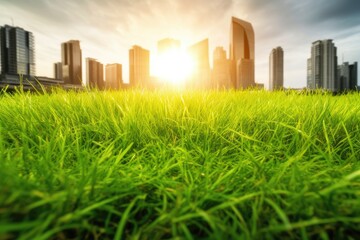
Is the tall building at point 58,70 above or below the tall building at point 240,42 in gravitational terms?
below

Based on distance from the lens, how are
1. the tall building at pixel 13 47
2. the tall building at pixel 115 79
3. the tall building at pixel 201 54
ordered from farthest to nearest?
the tall building at pixel 201 54, the tall building at pixel 13 47, the tall building at pixel 115 79

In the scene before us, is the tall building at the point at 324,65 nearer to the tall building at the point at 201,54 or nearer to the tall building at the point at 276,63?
the tall building at the point at 276,63

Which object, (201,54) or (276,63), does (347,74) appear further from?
(201,54)

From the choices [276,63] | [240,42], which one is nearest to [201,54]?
[240,42]

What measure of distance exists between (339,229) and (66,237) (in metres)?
0.91

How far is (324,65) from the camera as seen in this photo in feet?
299

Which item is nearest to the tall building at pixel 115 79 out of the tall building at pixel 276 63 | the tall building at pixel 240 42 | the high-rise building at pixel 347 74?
the tall building at pixel 240 42

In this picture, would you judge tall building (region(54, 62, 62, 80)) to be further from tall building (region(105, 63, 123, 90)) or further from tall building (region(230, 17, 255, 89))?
tall building (region(230, 17, 255, 89))

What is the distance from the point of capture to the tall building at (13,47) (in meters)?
88.4

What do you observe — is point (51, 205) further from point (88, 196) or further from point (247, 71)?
point (247, 71)

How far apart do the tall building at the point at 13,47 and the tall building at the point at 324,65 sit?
11881 cm

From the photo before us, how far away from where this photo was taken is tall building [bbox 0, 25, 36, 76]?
88.4 metres

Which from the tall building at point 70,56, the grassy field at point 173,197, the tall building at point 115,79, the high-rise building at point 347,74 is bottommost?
the grassy field at point 173,197

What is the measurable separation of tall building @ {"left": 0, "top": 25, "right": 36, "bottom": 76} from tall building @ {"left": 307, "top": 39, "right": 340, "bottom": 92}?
119 m
